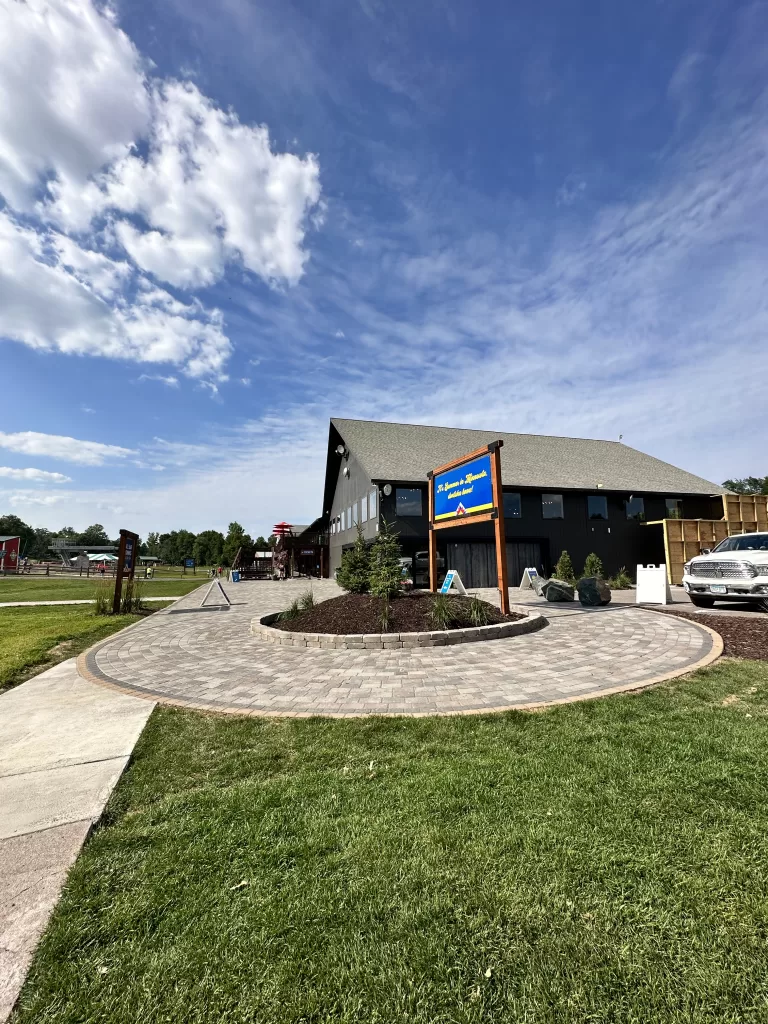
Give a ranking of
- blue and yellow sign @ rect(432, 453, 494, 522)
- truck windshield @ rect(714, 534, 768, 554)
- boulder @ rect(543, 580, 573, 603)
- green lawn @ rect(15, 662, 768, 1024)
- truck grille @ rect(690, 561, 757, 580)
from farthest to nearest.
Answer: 1. boulder @ rect(543, 580, 573, 603)
2. blue and yellow sign @ rect(432, 453, 494, 522)
3. truck windshield @ rect(714, 534, 768, 554)
4. truck grille @ rect(690, 561, 757, 580)
5. green lawn @ rect(15, 662, 768, 1024)

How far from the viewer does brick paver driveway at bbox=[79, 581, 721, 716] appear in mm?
4910

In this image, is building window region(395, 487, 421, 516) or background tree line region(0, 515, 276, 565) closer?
building window region(395, 487, 421, 516)

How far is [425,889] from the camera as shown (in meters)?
2.11

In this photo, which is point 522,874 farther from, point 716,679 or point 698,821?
point 716,679

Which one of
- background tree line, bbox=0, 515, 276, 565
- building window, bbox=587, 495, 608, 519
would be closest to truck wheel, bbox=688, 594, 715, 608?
building window, bbox=587, 495, 608, 519

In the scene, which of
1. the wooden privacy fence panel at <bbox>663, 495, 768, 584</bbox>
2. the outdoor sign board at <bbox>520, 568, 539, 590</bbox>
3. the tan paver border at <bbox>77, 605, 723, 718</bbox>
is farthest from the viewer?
the wooden privacy fence panel at <bbox>663, 495, 768, 584</bbox>

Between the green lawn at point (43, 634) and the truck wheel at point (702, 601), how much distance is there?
44.1 ft

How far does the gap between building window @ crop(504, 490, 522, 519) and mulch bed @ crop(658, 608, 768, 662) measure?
11470mm

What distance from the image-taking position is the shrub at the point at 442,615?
8326mm

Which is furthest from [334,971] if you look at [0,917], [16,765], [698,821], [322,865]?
[16,765]

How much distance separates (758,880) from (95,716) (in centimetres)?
537

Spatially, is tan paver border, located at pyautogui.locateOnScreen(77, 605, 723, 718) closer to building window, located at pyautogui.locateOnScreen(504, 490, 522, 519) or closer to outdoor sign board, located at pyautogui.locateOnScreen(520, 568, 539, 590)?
outdoor sign board, located at pyautogui.locateOnScreen(520, 568, 539, 590)

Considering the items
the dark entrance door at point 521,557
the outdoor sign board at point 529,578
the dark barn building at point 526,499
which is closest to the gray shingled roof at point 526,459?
the dark barn building at point 526,499

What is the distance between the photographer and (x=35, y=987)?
5.48 ft
